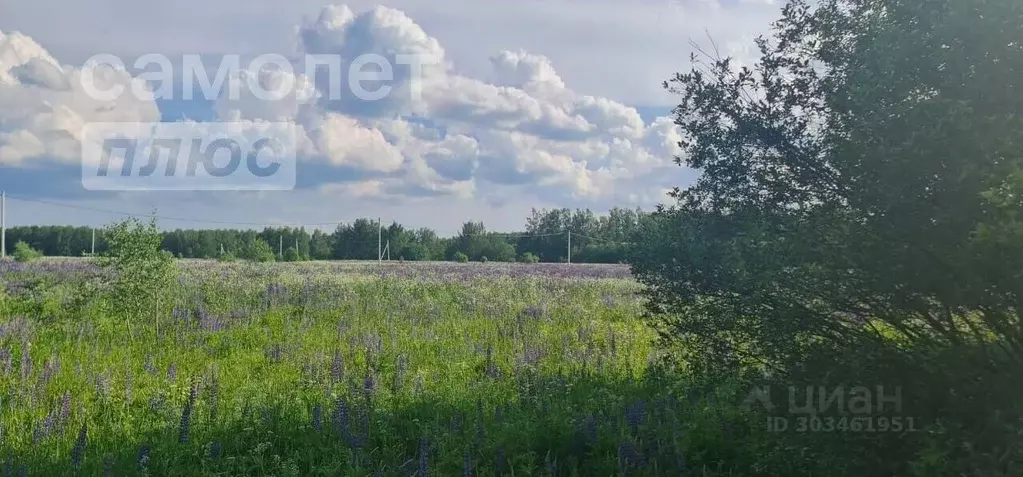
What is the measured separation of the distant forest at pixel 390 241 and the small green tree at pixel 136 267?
53252mm

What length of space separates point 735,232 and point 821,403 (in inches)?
75.8

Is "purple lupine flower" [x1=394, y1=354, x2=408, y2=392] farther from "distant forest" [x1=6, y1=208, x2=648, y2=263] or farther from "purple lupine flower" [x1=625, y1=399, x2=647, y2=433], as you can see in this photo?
"distant forest" [x1=6, y1=208, x2=648, y2=263]

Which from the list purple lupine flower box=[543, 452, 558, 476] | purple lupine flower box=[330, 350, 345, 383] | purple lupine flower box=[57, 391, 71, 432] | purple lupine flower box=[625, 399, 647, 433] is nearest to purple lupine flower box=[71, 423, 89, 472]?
purple lupine flower box=[57, 391, 71, 432]

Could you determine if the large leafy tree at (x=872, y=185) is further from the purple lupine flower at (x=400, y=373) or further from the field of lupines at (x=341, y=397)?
the purple lupine flower at (x=400, y=373)

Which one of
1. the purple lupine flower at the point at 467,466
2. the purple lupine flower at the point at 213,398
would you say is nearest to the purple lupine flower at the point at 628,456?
the purple lupine flower at the point at 467,466

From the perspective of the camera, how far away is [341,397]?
6.26 meters

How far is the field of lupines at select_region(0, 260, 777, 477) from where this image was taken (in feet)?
16.0

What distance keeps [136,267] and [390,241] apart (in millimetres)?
63808

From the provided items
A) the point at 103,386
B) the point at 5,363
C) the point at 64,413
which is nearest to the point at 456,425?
the point at 64,413

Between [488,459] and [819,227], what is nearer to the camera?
[819,227]

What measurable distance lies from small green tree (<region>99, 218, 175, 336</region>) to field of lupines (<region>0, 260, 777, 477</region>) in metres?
0.33

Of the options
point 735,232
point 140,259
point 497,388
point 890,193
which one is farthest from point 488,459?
point 140,259

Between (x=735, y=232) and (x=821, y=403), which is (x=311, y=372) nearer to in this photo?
(x=735, y=232)

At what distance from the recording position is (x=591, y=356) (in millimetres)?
8609
